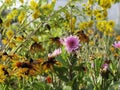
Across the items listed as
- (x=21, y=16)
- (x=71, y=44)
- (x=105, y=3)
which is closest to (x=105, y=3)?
(x=105, y=3)

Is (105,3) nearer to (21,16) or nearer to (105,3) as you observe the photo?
(105,3)

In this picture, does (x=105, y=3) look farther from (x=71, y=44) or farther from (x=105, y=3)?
(x=71, y=44)

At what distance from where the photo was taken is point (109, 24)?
3420 mm

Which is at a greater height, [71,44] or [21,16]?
[71,44]

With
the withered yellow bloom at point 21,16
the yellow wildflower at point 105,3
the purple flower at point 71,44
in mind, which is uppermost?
the purple flower at point 71,44

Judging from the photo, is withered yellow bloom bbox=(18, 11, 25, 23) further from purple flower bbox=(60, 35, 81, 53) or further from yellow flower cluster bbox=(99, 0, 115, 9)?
purple flower bbox=(60, 35, 81, 53)

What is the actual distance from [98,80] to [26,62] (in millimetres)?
311

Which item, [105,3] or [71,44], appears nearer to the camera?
[71,44]

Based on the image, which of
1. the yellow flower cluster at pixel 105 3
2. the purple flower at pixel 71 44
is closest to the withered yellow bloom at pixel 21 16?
the yellow flower cluster at pixel 105 3

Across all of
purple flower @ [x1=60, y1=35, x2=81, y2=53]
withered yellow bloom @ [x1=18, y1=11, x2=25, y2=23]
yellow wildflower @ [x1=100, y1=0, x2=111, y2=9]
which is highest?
purple flower @ [x1=60, y1=35, x2=81, y2=53]

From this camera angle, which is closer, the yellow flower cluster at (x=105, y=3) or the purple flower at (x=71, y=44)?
the purple flower at (x=71, y=44)

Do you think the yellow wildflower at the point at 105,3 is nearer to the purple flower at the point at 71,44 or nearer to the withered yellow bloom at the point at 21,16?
the withered yellow bloom at the point at 21,16

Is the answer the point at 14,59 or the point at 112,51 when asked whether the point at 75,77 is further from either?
the point at 112,51

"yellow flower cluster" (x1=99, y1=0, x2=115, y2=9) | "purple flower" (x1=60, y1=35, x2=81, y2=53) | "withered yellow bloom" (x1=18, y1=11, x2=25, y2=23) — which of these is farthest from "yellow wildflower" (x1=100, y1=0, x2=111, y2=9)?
"purple flower" (x1=60, y1=35, x2=81, y2=53)
